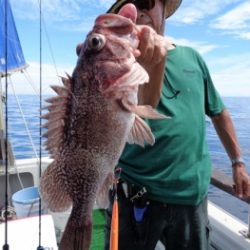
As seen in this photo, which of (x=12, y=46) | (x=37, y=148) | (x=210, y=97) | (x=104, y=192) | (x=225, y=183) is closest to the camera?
(x=104, y=192)

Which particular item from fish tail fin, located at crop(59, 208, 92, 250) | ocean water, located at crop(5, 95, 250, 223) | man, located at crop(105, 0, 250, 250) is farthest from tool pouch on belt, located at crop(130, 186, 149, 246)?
fish tail fin, located at crop(59, 208, 92, 250)

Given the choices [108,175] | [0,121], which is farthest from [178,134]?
[0,121]

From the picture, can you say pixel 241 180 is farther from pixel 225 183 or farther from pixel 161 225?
pixel 161 225

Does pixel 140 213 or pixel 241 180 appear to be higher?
pixel 241 180

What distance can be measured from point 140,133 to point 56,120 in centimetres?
32

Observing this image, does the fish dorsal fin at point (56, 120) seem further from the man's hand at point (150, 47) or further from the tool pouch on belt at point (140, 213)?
the tool pouch on belt at point (140, 213)

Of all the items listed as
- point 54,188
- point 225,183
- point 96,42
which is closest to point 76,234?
point 54,188

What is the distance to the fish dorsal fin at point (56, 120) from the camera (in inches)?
49.7

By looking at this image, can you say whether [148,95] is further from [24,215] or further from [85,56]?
[24,215]

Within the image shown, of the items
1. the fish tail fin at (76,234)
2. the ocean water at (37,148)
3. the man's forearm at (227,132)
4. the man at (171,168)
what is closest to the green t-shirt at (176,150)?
the man at (171,168)

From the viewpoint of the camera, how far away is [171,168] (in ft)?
6.15

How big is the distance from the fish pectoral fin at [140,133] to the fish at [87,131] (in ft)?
0.17

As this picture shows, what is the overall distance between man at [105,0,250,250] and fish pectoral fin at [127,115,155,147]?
481 millimetres

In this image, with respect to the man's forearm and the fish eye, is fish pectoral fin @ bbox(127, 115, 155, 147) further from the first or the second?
the man's forearm
